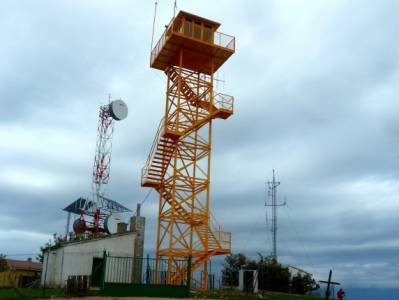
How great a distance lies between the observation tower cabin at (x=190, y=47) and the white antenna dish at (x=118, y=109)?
900 centimetres

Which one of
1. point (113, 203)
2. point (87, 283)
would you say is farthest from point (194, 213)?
point (113, 203)

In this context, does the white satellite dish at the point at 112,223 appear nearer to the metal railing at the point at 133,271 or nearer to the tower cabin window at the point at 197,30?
the metal railing at the point at 133,271

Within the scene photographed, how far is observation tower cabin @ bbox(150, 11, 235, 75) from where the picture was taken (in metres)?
36.8

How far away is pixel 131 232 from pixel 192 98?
10927mm

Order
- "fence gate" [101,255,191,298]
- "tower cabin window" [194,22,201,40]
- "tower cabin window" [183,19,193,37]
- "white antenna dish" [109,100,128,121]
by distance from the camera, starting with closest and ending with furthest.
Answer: "fence gate" [101,255,191,298]
"tower cabin window" [183,19,193,37]
"tower cabin window" [194,22,201,40]
"white antenna dish" [109,100,128,121]

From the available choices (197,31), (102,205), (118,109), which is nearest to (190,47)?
(197,31)

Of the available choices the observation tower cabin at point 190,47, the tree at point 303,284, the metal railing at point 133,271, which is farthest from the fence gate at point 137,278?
the tree at point 303,284

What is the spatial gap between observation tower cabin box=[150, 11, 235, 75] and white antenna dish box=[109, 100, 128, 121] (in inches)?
354

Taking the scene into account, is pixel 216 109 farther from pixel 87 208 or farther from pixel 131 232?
pixel 87 208

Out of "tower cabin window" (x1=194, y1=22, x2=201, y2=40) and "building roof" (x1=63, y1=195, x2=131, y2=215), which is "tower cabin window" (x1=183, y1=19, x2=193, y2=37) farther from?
"building roof" (x1=63, y1=195, x2=131, y2=215)

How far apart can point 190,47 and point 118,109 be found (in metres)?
12.6

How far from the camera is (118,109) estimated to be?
4734cm

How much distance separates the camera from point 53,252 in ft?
132

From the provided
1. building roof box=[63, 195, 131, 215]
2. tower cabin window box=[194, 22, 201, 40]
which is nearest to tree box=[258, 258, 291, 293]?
building roof box=[63, 195, 131, 215]
